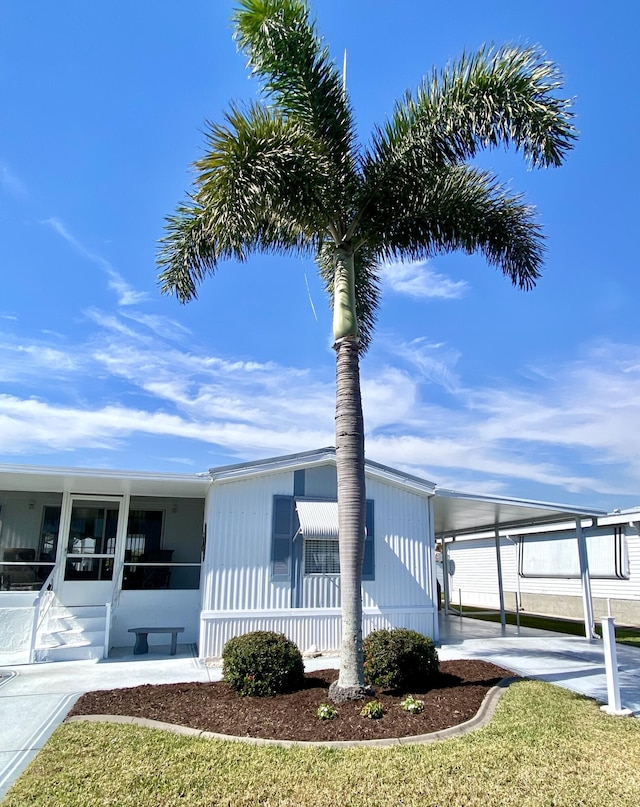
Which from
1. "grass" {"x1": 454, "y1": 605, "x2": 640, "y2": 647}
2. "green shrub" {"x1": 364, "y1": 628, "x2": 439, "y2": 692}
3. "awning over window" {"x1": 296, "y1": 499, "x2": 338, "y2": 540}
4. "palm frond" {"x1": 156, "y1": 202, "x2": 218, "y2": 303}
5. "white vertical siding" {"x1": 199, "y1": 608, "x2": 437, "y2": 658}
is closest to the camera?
"green shrub" {"x1": 364, "y1": 628, "x2": 439, "y2": 692}

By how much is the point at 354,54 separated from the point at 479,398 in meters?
11.4

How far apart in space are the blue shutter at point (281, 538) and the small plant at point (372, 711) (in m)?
4.83

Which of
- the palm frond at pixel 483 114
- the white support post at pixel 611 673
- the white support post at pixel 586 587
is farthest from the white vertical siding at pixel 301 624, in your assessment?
the palm frond at pixel 483 114

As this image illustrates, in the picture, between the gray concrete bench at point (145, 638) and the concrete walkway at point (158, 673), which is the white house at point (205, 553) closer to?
the gray concrete bench at point (145, 638)

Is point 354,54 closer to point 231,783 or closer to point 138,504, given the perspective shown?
point 231,783

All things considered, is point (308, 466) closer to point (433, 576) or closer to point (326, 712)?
point (433, 576)

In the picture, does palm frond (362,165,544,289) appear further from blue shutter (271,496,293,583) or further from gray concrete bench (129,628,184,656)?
gray concrete bench (129,628,184,656)

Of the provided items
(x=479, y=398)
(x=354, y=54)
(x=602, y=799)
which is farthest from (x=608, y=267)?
(x=602, y=799)

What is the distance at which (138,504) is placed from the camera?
516 inches

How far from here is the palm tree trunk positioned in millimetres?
6656

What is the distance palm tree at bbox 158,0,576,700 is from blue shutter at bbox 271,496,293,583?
4068 mm

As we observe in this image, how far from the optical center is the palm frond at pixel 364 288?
9.79 meters

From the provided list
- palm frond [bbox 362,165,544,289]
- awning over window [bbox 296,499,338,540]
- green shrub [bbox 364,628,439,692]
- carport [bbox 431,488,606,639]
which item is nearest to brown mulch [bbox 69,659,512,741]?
green shrub [bbox 364,628,439,692]

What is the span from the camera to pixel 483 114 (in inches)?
284
